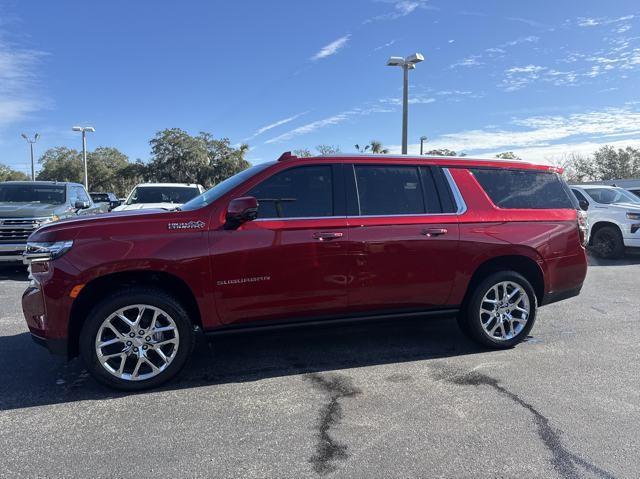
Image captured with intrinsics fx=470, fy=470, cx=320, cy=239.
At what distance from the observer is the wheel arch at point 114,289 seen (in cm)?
372

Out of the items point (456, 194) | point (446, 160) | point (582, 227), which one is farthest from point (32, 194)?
point (582, 227)

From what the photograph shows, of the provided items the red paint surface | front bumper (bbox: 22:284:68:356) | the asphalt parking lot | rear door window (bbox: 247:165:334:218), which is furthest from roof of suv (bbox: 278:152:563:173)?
front bumper (bbox: 22:284:68:356)

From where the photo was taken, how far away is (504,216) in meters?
4.66

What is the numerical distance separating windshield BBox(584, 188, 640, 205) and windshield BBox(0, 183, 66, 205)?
484 inches

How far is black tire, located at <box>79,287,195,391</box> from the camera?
365 cm

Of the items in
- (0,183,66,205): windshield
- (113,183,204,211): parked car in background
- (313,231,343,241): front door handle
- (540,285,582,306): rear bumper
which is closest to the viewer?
(313,231,343,241): front door handle

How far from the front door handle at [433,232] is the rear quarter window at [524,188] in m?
0.72

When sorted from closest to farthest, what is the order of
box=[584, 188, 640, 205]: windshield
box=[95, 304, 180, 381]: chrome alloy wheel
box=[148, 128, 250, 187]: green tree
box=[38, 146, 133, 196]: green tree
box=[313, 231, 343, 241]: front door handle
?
box=[95, 304, 180, 381]: chrome alloy wheel < box=[313, 231, 343, 241]: front door handle < box=[584, 188, 640, 205]: windshield < box=[148, 128, 250, 187]: green tree < box=[38, 146, 133, 196]: green tree

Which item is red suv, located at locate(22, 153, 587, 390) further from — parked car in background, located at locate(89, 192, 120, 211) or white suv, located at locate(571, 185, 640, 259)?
parked car in background, located at locate(89, 192, 120, 211)

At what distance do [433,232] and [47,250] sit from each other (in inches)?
128

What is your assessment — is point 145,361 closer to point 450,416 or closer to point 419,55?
point 450,416

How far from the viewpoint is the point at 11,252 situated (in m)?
8.38

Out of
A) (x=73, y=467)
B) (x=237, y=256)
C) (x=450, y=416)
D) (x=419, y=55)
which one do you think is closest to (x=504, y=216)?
(x=450, y=416)

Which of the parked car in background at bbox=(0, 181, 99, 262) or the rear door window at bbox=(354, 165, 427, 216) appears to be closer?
the rear door window at bbox=(354, 165, 427, 216)
